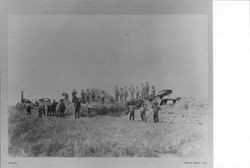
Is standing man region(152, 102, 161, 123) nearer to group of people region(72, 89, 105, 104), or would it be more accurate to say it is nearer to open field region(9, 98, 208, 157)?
open field region(9, 98, 208, 157)

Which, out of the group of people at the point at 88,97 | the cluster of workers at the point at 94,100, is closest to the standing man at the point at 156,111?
the cluster of workers at the point at 94,100

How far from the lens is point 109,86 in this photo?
35.9 inches

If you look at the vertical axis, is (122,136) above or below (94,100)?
below

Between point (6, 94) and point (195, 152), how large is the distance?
2.03 ft

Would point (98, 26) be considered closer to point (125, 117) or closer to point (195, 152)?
point (125, 117)

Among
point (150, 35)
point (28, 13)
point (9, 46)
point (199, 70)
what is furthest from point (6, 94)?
point (199, 70)

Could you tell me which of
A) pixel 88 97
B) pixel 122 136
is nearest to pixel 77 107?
pixel 88 97

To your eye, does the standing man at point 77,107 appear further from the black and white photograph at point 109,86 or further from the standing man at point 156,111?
the standing man at point 156,111

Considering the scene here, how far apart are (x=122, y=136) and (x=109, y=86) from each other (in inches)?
6.3

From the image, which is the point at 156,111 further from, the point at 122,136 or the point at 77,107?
the point at 77,107

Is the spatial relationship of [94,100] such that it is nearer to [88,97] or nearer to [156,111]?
[88,97]

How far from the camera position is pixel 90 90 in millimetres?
913

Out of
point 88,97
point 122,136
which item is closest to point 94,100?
point 88,97

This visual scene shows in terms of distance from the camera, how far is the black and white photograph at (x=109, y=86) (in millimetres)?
903
